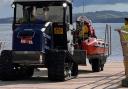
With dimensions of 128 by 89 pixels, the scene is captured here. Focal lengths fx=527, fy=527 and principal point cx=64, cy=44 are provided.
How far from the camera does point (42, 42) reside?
15.8 m

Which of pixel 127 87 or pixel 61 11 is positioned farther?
pixel 61 11

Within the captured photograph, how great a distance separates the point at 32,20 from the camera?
54.7 ft

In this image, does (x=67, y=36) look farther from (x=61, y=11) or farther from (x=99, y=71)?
(x=99, y=71)

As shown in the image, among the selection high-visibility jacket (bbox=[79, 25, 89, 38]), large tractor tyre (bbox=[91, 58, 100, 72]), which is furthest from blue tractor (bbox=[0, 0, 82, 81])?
large tractor tyre (bbox=[91, 58, 100, 72])

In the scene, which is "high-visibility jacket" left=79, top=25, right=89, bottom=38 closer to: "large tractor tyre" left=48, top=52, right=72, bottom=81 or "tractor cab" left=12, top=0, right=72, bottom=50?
"tractor cab" left=12, top=0, right=72, bottom=50

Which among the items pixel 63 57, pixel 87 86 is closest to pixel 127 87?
pixel 87 86

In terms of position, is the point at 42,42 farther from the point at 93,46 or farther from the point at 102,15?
the point at 102,15

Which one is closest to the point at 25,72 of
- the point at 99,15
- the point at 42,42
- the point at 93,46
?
the point at 42,42

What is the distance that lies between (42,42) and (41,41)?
0.09m

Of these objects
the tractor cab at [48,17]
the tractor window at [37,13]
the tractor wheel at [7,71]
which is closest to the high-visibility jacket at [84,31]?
the tractor cab at [48,17]

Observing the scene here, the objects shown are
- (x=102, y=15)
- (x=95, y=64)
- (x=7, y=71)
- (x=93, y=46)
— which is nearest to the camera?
(x=7, y=71)

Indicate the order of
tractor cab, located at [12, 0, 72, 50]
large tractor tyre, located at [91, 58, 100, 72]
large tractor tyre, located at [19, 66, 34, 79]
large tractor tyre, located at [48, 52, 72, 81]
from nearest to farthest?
large tractor tyre, located at [48, 52, 72, 81], tractor cab, located at [12, 0, 72, 50], large tractor tyre, located at [19, 66, 34, 79], large tractor tyre, located at [91, 58, 100, 72]

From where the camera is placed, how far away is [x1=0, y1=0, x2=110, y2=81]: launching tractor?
15672 mm

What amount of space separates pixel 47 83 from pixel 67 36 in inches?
73.9
